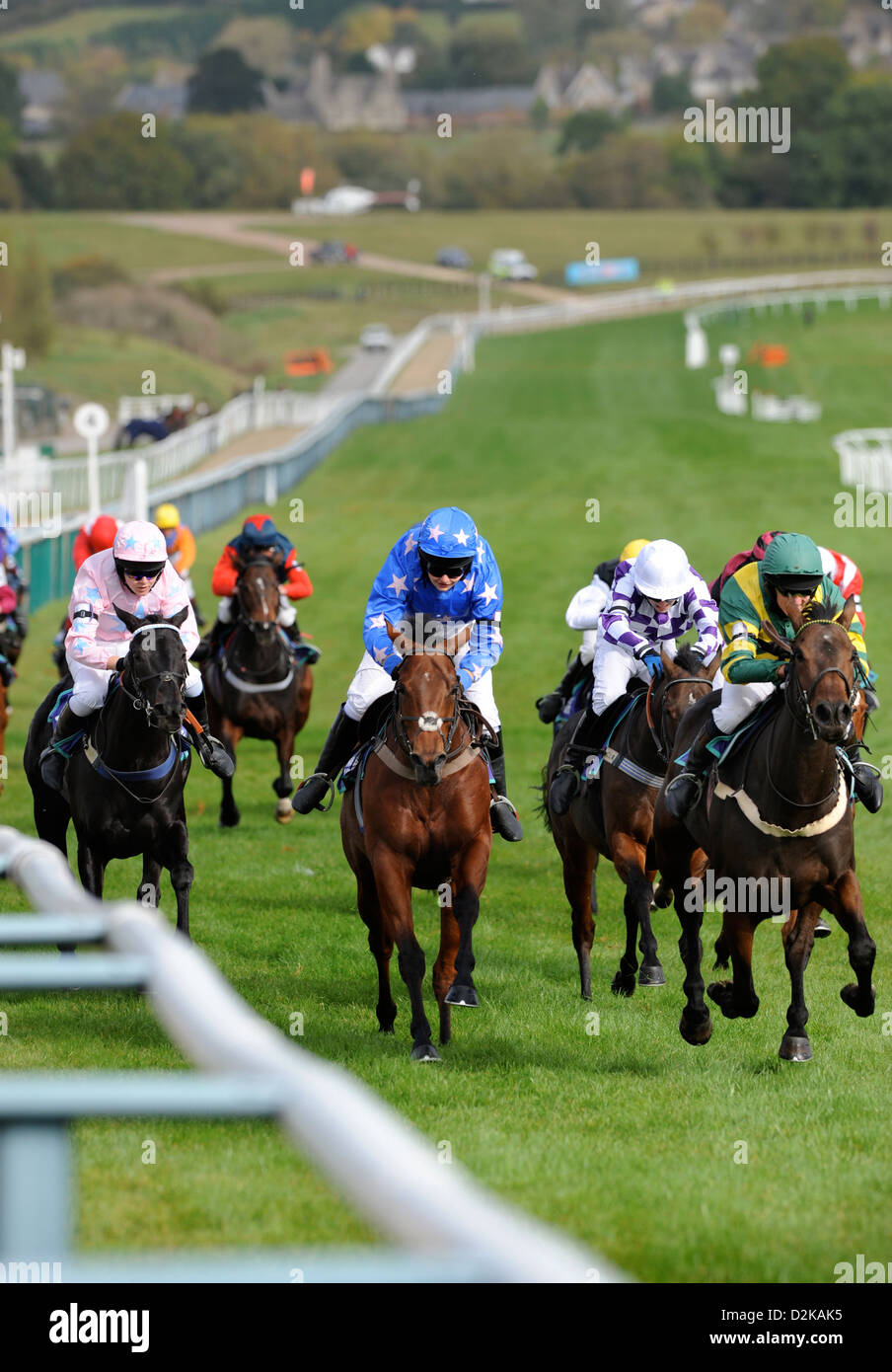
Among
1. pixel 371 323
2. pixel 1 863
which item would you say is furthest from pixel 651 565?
pixel 371 323

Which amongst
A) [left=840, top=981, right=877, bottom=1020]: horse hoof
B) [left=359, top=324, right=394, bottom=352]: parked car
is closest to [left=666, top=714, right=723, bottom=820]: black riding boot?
[left=840, top=981, right=877, bottom=1020]: horse hoof

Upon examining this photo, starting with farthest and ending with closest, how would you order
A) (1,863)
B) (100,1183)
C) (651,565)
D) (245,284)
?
(245,284) < (651,565) < (100,1183) < (1,863)

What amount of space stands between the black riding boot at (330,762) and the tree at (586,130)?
147 metres

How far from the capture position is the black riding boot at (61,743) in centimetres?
941

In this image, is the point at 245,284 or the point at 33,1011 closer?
the point at 33,1011

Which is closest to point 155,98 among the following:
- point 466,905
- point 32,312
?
point 32,312

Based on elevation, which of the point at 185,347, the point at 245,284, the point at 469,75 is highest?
the point at 469,75

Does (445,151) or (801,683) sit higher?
(445,151)

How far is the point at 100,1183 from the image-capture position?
5859mm

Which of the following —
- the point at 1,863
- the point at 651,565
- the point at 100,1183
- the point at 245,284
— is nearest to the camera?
the point at 1,863

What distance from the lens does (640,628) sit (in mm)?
9648
